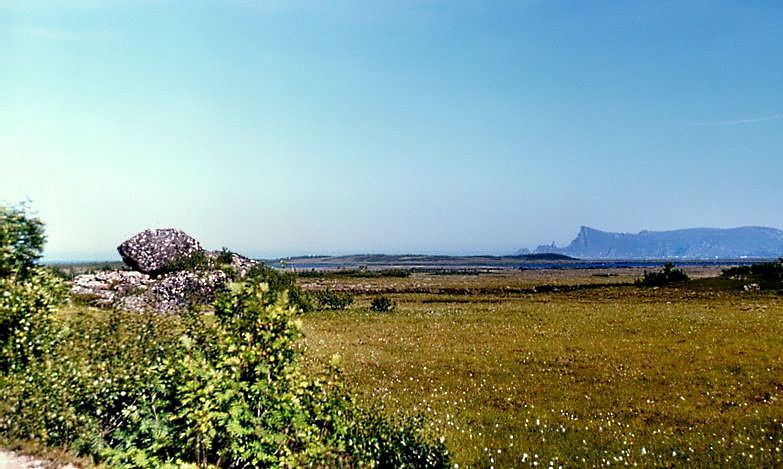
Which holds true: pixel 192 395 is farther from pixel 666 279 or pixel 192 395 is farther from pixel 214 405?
pixel 666 279

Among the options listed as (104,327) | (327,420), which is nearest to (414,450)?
(327,420)

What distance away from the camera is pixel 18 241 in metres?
11.9

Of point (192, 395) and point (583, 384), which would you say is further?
point (583, 384)

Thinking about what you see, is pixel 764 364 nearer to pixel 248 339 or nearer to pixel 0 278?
pixel 248 339

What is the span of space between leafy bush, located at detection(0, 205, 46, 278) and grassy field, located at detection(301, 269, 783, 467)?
6979 millimetres

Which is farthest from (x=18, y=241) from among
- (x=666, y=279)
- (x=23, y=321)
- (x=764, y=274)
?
(x=666, y=279)

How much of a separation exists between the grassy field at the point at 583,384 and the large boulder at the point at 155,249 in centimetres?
1310

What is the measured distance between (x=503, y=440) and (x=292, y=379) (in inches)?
246

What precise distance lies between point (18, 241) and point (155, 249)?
30613 mm

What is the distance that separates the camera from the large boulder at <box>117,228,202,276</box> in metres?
40.2

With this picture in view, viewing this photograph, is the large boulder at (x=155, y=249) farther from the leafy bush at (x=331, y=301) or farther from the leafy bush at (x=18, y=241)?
the leafy bush at (x=18, y=241)

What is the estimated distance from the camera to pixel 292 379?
24.6ft

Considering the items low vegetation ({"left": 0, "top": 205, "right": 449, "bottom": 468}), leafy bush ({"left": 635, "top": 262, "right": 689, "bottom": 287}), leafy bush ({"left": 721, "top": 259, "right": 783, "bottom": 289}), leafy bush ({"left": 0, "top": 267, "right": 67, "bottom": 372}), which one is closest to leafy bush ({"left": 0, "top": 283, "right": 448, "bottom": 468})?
low vegetation ({"left": 0, "top": 205, "right": 449, "bottom": 468})

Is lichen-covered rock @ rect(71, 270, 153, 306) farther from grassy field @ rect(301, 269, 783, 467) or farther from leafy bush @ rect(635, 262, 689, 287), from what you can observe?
leafy bush @ rect(635, 262, 689, 287)
